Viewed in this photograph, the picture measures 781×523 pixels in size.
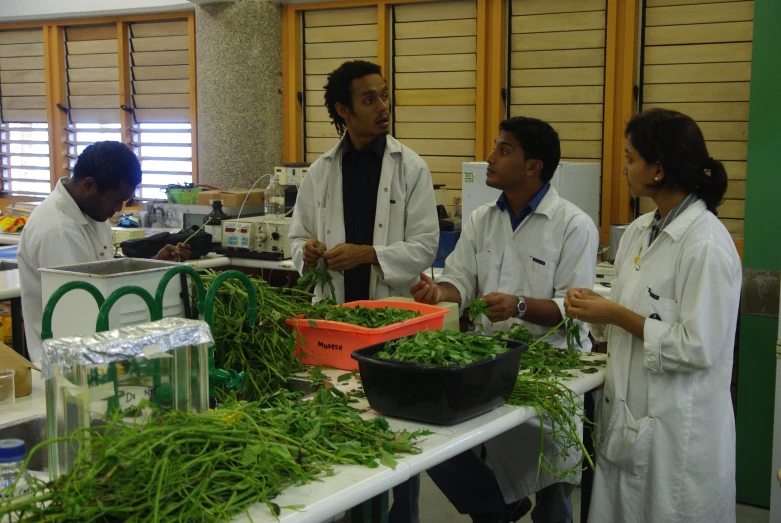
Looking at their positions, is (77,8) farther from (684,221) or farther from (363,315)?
(684,221)

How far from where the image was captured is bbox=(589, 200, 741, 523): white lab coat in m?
2.42

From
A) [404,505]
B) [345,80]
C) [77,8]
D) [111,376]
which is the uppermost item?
[77,8]

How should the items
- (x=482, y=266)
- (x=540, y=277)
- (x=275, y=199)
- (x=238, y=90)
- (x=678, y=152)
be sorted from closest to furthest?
(x=678, y=152)
(x=540, y=277)
(x=482, y=266)
(x=275, y=199)
(x=238, y=90)

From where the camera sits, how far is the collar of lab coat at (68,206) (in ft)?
11.1

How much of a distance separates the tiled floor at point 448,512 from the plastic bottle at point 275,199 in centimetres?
249

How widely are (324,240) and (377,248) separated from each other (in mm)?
332

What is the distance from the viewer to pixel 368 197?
11.8ft

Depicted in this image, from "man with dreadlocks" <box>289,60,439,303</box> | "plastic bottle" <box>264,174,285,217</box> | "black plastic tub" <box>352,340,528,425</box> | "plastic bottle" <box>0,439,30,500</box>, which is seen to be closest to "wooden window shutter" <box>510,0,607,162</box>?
"plastic bottle" <box>264,174,285,217</box>

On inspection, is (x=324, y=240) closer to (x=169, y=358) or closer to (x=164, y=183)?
(x=169, y=358)

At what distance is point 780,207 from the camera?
3.78m

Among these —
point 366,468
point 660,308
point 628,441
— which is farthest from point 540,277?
point 366,468

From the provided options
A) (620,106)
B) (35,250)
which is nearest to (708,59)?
(620,106)

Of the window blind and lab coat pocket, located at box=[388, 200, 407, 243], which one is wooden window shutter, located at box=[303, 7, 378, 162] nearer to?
the window blind

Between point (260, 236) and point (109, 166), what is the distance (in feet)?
7.49
